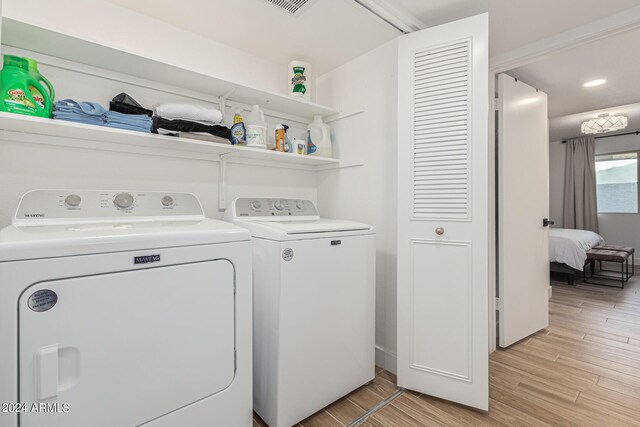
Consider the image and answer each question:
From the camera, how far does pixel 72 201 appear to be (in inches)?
52.5

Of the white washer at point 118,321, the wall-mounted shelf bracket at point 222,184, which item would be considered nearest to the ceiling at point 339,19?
the wall-mounted shelf bracket at point 222,184

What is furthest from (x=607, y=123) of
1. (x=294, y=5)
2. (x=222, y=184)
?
(x=222, y=184)

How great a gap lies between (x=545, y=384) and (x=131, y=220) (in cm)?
256

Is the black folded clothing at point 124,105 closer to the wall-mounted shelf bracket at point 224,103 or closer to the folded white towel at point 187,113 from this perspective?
the folded white towel at point 187,113

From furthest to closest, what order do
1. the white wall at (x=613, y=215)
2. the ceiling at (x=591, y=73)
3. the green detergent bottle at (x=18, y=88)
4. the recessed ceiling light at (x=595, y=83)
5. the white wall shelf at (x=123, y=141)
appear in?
the white wall at (x=613, y=215), the recessed ceiling light at (x=595, y=83), the ceiling at (x=591, y=73), the white wall shelf at (x=123, y=141), the green detergent bottle at (x=18, y=88)

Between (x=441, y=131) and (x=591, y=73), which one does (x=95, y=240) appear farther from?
(x=591, y=73)

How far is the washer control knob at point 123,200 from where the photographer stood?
144 centimetres

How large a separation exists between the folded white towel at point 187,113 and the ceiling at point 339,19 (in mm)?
546

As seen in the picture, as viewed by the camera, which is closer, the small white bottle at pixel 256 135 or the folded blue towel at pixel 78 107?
the folded blue towel at pixel 78 107

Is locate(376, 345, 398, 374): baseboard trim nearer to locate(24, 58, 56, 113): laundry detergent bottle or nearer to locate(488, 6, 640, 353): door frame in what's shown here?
locate(488, 6, 640, 353): door frame

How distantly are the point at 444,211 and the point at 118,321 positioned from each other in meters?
1.56

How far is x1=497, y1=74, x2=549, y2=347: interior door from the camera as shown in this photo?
2.30 metres

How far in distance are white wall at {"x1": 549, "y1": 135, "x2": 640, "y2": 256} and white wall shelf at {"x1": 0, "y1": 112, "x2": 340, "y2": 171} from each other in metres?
6.15

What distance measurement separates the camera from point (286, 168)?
2.30 m
